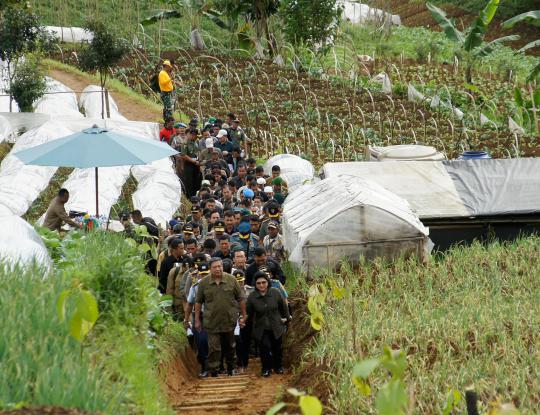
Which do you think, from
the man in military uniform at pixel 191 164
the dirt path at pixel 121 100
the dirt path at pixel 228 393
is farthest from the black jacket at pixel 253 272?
the dirt path at pixel 121 100

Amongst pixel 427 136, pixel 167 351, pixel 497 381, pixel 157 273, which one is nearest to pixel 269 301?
pixel 167 351

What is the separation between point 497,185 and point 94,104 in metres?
11.2

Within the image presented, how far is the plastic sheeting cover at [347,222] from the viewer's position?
13938mm

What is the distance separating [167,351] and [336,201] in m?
3.73

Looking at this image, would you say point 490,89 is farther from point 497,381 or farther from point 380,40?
point 497,381

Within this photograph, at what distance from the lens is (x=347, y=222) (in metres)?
14.0

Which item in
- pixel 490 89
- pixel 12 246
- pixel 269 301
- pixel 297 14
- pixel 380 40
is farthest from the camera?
pixel 380 40

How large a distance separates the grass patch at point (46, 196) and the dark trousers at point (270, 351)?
20.3 feet

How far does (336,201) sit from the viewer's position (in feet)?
47.3

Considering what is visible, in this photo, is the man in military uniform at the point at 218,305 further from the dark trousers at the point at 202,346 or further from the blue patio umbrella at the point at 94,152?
the blue patio umbrella at the point at 94,152

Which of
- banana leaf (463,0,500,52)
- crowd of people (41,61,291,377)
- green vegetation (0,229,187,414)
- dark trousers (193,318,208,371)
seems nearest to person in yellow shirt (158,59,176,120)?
crowd of people (41,61,291,377)

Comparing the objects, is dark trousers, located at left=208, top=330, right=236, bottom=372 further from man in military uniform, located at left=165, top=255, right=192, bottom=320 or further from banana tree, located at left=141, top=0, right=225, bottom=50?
banana tree, located at left=141, top=0, right=225, bottom=50

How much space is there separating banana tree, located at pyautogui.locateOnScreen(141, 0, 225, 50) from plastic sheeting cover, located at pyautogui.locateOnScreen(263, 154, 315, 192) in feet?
46.9

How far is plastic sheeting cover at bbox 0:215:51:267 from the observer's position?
36.0 feet
